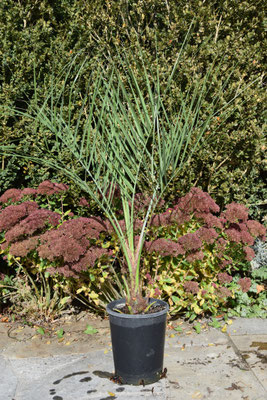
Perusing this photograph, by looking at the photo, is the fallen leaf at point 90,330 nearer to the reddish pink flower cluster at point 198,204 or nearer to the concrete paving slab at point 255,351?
the concrete paving slab at point 255,351

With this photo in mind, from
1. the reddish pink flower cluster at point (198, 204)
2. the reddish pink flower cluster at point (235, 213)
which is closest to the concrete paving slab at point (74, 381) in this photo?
the reddish pink flower cluster at point (198, 204)

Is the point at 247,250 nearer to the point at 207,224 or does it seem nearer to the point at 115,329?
the point at 207,224

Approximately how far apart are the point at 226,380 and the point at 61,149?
8.11ft

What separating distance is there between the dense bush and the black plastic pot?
2.25 ft

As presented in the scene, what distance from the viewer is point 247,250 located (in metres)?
3.57

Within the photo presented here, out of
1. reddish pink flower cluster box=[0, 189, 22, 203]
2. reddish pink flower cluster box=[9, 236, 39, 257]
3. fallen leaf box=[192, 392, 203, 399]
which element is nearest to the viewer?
fallen leaf box=[192, 392, 203, 399]

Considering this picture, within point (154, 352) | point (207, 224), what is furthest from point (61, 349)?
point (207, 224)

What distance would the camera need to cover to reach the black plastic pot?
2592mm

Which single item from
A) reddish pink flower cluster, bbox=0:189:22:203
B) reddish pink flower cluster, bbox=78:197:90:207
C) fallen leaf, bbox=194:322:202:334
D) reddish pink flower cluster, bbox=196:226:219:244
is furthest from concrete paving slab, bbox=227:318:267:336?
reddish pink flower cluster, bbox=0:189:22:203

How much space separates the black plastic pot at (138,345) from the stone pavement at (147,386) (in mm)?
75

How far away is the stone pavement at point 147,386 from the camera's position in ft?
8.51

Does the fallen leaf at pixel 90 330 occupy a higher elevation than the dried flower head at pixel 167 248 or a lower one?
lower

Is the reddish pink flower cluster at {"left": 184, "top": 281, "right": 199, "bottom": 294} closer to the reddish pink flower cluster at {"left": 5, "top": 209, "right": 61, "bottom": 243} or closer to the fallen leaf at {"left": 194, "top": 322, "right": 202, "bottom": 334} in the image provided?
the fallen leaf at {"left": 194, "top": 322, "right": 202, "bottom": 334}

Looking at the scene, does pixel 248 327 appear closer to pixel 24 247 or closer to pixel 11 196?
pixel 24 247
